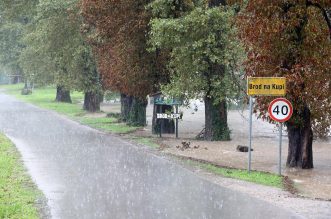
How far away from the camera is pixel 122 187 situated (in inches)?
479

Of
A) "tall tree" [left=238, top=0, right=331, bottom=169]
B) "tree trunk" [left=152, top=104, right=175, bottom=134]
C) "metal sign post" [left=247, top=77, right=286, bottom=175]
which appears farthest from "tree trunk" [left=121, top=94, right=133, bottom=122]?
"metal sign post" [left=247, top=77, right=286, bottom=175]

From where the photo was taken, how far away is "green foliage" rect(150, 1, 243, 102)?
68.3 feet

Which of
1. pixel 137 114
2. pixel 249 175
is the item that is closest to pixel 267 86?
pixel 249 175

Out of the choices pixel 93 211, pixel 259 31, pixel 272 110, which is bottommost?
pixel 93 211

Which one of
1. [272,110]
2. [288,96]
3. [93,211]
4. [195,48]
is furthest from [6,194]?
[195,48]

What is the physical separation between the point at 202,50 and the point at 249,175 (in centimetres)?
788

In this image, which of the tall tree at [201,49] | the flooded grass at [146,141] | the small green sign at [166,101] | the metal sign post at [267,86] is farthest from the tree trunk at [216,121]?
the metal sign post at [267,86]

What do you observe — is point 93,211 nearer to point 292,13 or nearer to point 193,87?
point 292,13

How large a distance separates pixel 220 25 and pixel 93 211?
41.1 ft

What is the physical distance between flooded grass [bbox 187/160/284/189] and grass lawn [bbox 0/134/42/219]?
498cm

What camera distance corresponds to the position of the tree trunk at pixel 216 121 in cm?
2373

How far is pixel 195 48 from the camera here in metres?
21.3

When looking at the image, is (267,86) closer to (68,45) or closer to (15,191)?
(15,191)

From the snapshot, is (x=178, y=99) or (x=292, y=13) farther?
(x=178, y=99)
